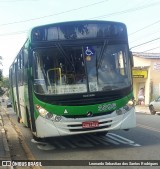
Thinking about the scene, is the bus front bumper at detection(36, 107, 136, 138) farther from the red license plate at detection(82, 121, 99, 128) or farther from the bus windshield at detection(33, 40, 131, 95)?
the bus windshield at detection(33, 40, 131, 95)

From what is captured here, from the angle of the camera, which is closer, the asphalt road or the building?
the asphalt road

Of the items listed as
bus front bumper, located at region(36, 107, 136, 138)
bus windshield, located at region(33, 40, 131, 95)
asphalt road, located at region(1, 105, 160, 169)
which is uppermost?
bus windshield, located at region(33, 40, 131, 95)

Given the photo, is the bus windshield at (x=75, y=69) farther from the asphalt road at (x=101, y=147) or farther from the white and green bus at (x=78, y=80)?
the asphalt road at (x=101, y=147)

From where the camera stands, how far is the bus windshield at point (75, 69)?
34.4 feet

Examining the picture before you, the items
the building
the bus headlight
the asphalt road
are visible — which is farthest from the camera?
the building

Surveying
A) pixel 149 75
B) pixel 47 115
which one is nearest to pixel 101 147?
pixel 47 115

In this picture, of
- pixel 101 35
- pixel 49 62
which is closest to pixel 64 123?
pixel 49 62

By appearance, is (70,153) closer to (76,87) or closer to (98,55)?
(76,87)

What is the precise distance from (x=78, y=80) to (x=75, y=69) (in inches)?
12.0

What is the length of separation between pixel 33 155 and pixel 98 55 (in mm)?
3244

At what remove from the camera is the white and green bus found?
10453 millimetres

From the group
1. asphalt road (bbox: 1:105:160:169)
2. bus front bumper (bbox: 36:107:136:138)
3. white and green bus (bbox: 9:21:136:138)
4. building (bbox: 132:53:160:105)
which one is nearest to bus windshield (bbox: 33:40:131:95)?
white and green bus (bbox: 9:21:136:138)

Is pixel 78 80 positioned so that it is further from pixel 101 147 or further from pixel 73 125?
pixel 101 147

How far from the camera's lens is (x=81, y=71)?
10.6 metres
